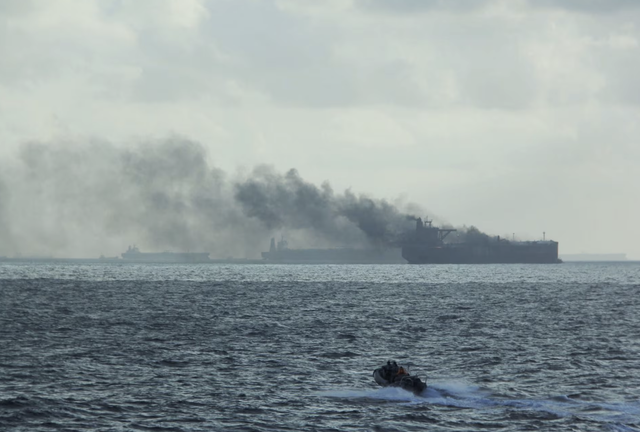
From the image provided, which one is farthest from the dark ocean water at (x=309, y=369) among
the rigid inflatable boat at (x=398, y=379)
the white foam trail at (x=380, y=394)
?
the rigid inflatable boat at (x=398, y=379)

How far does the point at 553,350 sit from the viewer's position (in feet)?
182

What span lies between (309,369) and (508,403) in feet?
43.9

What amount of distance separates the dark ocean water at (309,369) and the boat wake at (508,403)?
0.30 ft

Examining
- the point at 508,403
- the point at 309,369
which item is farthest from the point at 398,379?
the point at 309,369

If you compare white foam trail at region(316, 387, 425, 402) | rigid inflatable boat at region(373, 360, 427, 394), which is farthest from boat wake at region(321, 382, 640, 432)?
rigid inflatable boat at region(373, 360, 427, 394)

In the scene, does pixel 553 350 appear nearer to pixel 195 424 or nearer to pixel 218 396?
pixel 218 396

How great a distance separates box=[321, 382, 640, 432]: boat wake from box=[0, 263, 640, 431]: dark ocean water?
0.30 feet

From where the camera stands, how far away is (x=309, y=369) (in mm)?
46094

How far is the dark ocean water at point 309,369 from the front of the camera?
33.3m

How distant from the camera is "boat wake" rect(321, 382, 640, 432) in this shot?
111 feet

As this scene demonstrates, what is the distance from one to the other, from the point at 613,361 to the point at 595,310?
45.8 metres

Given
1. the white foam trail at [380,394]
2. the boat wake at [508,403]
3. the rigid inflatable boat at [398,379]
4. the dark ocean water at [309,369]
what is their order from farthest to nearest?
the rigid inflatable boat at [398,379] → the white foam trail at [380,394] → the boat wake at [508,403] → the dark ocean water at [309,369]

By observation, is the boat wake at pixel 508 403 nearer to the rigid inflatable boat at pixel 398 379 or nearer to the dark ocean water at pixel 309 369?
the dark ocean water at pixel 309 369

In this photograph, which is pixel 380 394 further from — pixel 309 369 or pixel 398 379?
pixel 309 369
